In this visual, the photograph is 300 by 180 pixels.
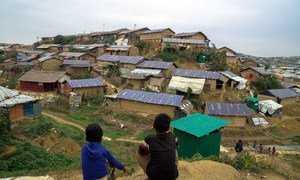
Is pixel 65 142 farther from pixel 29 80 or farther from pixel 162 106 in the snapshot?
pixel 29 80

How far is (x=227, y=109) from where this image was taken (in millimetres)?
26656

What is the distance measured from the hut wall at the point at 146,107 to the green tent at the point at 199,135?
36.7 feet

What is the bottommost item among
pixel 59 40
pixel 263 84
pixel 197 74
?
pixel 263 84

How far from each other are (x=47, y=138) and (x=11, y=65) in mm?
33672

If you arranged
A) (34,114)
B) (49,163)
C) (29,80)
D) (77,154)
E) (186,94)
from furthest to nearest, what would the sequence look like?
(29,80) < (186,94) < (34,114) < (77,154) < (49,163)

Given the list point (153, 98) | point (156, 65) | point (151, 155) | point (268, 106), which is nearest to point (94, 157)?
point (151, 155)

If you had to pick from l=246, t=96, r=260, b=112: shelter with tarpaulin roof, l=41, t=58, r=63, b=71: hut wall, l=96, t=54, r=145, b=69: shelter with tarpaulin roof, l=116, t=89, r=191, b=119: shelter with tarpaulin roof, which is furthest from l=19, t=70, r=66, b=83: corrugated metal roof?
l=246, t=96, r=260, b=112: shelter with tarpaulin roof

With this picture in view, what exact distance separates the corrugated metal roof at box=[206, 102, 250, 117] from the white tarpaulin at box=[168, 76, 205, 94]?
2.93 m

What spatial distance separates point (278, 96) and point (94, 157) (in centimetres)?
3296

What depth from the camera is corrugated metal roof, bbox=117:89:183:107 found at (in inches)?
1018

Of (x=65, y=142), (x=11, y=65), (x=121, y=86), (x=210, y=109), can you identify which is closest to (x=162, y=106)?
(x=210, y=109)

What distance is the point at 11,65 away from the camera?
44.2m

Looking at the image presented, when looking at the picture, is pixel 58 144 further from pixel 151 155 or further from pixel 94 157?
pixel 151 155

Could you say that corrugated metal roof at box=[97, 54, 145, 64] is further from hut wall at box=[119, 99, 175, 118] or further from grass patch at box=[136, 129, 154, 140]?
grass patch at box=[136, 129, 154, 140]
